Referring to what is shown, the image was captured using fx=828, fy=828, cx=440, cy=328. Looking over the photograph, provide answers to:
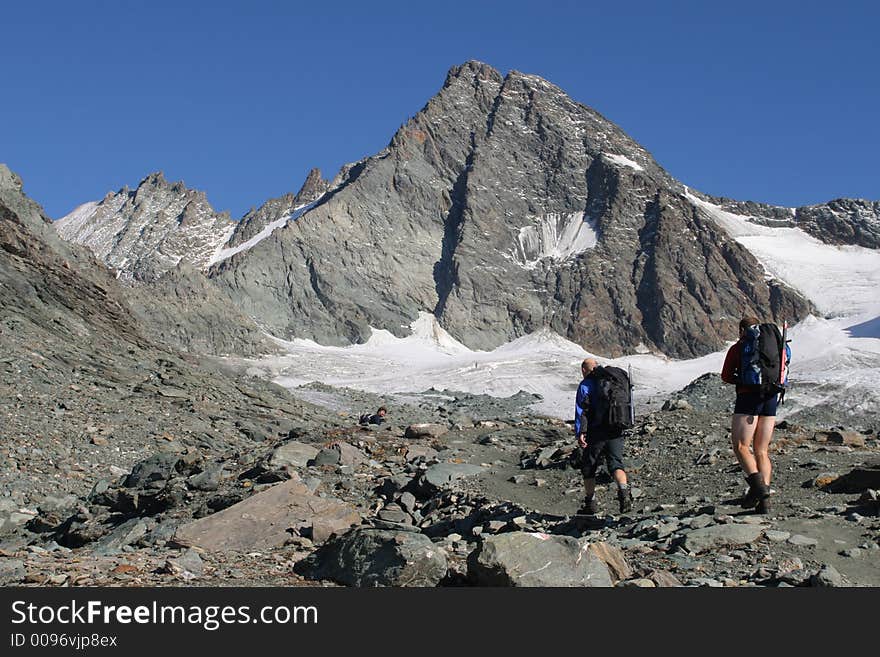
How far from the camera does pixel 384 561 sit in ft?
20.6

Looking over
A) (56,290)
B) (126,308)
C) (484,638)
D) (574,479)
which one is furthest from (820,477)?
(126,308)

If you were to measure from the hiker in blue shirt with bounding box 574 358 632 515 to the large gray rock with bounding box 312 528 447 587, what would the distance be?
119 inches

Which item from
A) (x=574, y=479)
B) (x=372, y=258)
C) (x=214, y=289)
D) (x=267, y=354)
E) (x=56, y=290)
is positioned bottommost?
(x=574, y=479)

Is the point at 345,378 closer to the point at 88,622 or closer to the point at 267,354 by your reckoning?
the point at 267,354

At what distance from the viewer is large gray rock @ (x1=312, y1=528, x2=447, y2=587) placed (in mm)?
6125

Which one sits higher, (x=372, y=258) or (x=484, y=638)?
(x=372, y=258)

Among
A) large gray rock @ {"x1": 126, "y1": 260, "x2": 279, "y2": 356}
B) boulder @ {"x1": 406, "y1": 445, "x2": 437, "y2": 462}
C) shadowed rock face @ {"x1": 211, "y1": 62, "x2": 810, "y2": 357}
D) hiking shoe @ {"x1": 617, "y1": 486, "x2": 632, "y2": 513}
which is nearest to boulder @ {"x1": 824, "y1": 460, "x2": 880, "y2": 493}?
hiking shoe @ {"x1": 617, "y1": 486, "x2": 632, "y2": 513}

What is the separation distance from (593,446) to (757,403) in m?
1.89

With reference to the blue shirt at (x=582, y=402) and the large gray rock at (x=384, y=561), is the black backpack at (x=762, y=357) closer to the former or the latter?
the blue shirt at (x=582, y=402)

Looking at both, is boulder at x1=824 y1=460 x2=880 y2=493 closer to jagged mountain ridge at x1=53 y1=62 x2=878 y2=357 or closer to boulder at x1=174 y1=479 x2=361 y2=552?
boulder at x1=174 y1=479 x2=361 y2=552

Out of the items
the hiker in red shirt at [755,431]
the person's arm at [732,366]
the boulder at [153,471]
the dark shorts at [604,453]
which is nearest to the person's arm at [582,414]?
the dark shorts at [604,453]

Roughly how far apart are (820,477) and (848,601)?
186 inches

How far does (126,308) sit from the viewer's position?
3334cm

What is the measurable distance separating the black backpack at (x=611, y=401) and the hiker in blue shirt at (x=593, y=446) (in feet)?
0.04
